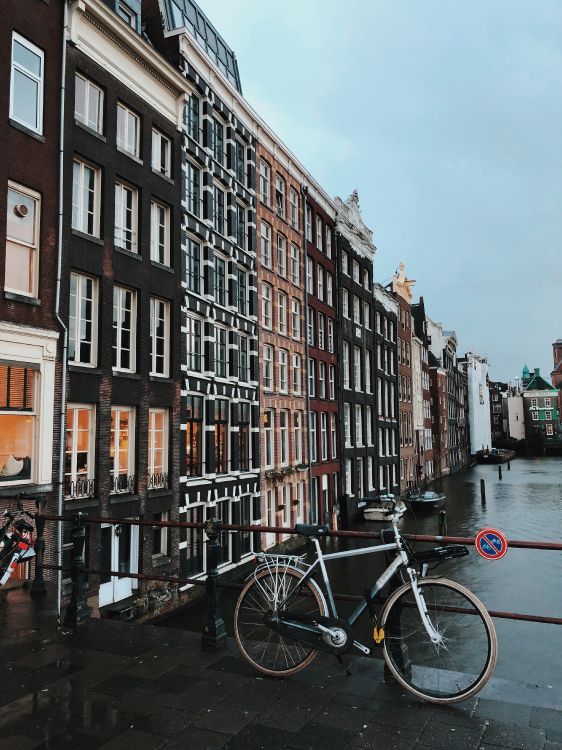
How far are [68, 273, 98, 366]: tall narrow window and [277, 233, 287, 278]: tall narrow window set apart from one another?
1620 cm

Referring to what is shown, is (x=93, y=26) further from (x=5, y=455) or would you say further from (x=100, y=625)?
(x=100, y=625)

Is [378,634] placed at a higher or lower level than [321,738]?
higher

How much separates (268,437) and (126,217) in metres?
14.5

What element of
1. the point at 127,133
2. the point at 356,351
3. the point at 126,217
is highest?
the point at 127,133

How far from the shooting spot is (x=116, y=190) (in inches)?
781

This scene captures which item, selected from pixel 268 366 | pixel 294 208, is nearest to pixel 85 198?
pixel 268 366

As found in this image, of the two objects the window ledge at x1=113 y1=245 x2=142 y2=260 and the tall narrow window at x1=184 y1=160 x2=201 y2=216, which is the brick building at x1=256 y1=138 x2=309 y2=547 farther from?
the window ledge at x1=113 y1=245 x2=142 y2=260

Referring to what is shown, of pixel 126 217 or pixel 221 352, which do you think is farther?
pixel 221 352

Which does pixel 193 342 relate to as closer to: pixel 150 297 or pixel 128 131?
pixel 150 297

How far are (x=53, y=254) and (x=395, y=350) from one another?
42377 millimetres

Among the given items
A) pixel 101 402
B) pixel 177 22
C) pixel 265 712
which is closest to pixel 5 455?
pixel 101 402

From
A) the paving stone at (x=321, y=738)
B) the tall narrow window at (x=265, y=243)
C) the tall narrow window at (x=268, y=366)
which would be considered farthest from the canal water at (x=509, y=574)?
the tall narrow window at (x=265, y=243)

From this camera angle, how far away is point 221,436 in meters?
26.2

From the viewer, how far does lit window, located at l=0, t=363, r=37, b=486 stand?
14969 millimetres
